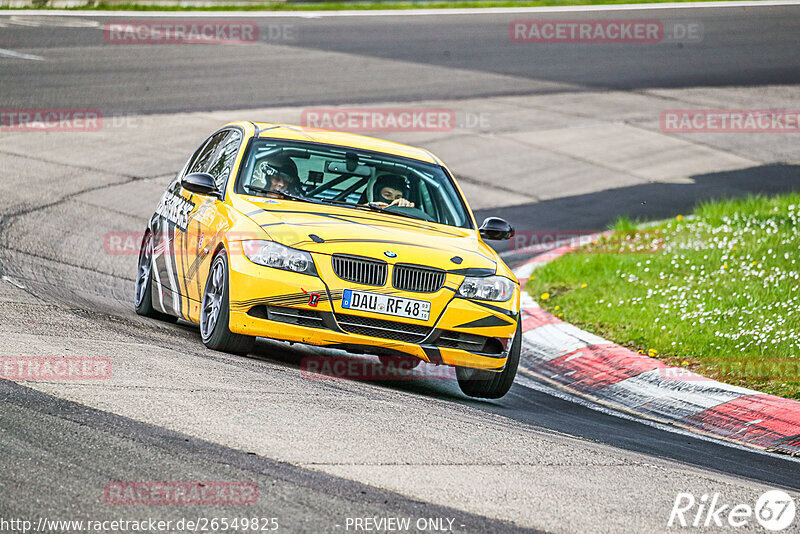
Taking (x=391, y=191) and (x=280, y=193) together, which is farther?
(x=391, y=191)

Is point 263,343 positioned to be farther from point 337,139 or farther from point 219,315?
point 337,139

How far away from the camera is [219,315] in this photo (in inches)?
309

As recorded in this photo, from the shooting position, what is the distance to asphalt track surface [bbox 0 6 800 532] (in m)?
4.95

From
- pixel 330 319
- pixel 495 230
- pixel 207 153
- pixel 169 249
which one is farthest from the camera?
pixel 207 153

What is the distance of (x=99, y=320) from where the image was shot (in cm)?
843

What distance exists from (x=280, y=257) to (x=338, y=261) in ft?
1.22

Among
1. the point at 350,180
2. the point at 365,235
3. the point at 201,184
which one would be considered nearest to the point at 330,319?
the point at 365,235

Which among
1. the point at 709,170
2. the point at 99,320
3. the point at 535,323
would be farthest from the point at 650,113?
the point at 99,320

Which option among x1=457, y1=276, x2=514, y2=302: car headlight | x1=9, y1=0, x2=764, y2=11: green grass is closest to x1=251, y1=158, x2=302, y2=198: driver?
x1=457, y1=276, x2=514, y2=302: car headlight

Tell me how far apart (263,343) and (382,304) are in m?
1.98

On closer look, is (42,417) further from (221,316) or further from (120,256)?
(120,256)

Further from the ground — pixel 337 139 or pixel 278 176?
pixel 337 139

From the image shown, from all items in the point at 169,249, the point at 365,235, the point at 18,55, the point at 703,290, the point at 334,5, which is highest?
the point at 334,5

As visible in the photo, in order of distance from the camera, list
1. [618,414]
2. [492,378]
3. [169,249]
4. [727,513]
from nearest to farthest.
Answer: [727,513], [492,378], [618,414], [169,249]
